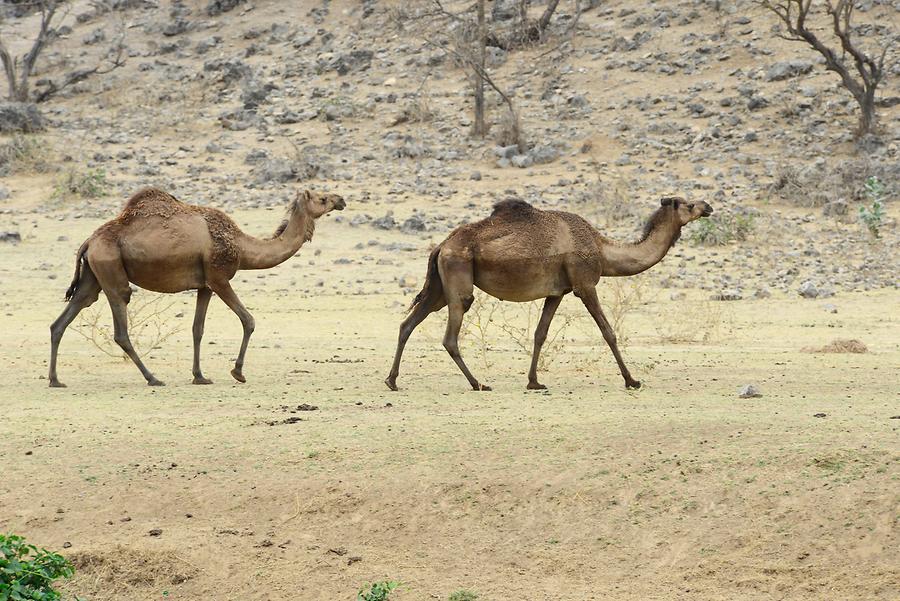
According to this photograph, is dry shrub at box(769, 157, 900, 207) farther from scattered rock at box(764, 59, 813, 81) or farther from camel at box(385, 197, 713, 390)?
camel at box(385, 197, 713, 390)

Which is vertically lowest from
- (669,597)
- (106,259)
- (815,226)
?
(815,226)

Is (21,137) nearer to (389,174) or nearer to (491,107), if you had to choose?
(389,174)

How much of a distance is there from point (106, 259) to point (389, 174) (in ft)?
A: 48.3

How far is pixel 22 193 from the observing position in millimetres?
24172

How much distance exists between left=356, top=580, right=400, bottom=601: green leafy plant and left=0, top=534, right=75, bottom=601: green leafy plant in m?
1.46

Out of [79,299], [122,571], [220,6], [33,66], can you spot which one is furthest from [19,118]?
[122,571]

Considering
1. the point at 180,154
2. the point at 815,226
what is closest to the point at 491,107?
the point at 180,154

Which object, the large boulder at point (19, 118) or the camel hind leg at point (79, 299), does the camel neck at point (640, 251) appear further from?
the large boulder at point (19, 118)

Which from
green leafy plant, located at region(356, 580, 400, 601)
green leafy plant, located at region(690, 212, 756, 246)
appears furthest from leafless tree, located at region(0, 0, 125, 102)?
green leafy plant, located at region(356, 580, 400, 601)

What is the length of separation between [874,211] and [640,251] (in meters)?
11.1

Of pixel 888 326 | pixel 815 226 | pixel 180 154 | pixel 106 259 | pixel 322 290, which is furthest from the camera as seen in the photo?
pixel 180 154

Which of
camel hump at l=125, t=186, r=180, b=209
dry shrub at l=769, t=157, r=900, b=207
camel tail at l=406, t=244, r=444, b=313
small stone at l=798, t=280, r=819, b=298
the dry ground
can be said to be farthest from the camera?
dry shrub at l=769, t=157, r=900, b=207

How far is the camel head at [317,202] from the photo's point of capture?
1148 cm

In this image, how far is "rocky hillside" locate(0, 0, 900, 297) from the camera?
71.9ft
